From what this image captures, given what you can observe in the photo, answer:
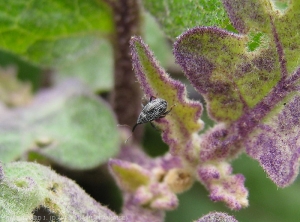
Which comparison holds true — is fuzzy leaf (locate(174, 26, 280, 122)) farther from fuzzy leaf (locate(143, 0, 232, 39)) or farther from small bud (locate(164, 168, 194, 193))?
small bud (locate(164, 168, 194, 193))

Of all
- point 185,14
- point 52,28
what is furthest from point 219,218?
point 52,28

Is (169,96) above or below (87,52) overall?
below

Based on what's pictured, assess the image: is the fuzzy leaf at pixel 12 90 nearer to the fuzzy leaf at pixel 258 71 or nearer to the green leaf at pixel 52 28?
the green leaf at pixel 52 28

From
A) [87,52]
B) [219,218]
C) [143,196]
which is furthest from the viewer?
[87,52]

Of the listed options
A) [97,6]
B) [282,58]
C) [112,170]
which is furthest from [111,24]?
[282,58]

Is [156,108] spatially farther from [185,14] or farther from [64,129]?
[64,129]
